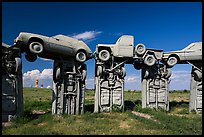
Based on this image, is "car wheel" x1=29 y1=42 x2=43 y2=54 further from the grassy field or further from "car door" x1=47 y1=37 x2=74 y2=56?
the grassy field

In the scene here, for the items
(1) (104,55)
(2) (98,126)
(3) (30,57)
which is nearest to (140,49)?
(1) (104,55)

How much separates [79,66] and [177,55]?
27.7 ft

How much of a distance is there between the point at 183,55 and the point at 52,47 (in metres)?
10.8

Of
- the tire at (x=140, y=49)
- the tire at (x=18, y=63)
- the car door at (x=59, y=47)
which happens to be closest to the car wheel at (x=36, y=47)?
the car door at (x=59, y=47)

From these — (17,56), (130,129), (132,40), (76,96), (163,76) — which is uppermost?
(132,40)

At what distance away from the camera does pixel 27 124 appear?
12562 millimetres

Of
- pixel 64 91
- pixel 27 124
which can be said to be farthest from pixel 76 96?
pixel 27 124

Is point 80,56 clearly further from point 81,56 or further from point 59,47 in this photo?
point 59,47

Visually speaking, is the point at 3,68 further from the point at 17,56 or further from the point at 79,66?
the point at 79,66

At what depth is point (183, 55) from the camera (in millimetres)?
18203

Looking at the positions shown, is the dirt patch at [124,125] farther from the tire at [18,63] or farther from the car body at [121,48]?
the tire at [18,63]

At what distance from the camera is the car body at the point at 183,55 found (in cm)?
1769

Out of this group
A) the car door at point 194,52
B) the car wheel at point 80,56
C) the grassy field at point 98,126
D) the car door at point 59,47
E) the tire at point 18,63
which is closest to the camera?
the grassy field at point 98,126

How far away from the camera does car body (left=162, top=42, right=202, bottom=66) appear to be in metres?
17.7
